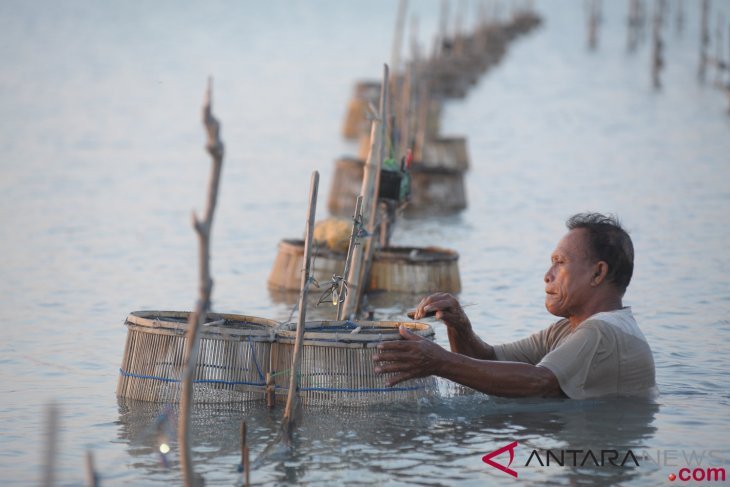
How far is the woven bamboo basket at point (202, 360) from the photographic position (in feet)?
21.3

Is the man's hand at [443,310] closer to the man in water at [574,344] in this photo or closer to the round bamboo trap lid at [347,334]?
the man in water at [574,344]

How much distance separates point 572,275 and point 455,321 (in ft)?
2.02

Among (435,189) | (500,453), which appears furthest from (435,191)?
(500,453)

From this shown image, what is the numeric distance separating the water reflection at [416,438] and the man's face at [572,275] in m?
0.53

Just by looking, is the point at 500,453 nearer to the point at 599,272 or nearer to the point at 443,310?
the point at 443,310

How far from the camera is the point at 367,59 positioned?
169 feet

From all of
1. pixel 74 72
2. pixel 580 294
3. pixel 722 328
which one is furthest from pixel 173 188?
pixel 74 72

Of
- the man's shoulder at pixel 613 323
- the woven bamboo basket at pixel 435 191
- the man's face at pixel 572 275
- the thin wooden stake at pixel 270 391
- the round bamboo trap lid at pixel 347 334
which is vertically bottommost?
the thin wooden stake at pixel 270 391

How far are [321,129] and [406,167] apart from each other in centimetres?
1736

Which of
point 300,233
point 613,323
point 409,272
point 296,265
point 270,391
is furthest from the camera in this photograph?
point 300,233

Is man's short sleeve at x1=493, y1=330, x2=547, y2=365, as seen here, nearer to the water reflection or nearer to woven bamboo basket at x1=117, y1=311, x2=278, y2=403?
the water reflection

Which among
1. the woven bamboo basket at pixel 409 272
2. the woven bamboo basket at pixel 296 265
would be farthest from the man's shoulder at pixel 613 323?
the woven bamboo basket at pixel 296 265

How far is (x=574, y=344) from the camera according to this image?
6152 millimetres

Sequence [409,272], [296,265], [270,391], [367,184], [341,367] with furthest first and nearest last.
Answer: [296,265] < [409,272] < [367,184] < [270,391] < [341,367]
